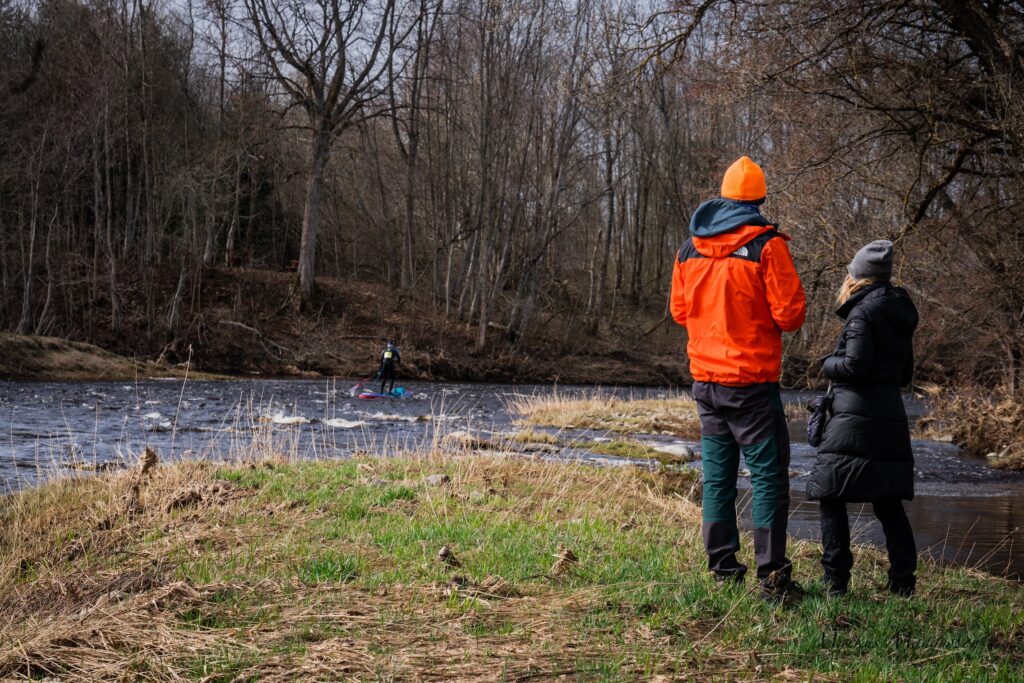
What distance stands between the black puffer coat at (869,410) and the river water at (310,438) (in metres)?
2.43

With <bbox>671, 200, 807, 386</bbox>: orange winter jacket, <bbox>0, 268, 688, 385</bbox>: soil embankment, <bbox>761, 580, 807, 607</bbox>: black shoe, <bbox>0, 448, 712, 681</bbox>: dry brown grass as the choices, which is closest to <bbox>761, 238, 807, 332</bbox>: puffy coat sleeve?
<bbox>671, 200, 807, 386</bbox>: orange winter jacket

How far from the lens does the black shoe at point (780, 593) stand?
4770 millimetres

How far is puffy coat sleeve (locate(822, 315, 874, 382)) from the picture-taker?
5.23m

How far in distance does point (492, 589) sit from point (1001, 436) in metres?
12.9

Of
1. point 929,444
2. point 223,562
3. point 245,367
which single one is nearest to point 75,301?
point 245,367

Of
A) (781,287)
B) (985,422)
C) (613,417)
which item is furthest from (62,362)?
(781,287)

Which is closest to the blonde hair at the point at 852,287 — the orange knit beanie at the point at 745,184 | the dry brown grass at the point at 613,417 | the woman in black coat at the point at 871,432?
the woman in black coat at the point at 871,432

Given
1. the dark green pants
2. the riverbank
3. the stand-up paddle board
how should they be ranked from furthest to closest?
the riverbank < the stand-up paddle board < the dark green pants

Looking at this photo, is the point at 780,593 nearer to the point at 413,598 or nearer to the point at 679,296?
the point at 679,296

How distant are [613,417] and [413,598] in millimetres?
14658

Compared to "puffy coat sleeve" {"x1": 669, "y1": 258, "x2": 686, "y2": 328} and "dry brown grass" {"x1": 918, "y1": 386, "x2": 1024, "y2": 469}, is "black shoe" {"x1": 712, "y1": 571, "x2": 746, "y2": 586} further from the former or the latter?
"dry brown grass" {"x1": 918, "y1": 386, "x2": 1024, "y2": 469}

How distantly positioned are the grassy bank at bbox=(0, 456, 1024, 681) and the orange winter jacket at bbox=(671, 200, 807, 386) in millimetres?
1248

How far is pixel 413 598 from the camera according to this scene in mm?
4578

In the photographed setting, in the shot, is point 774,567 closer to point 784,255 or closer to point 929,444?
point 784,255
